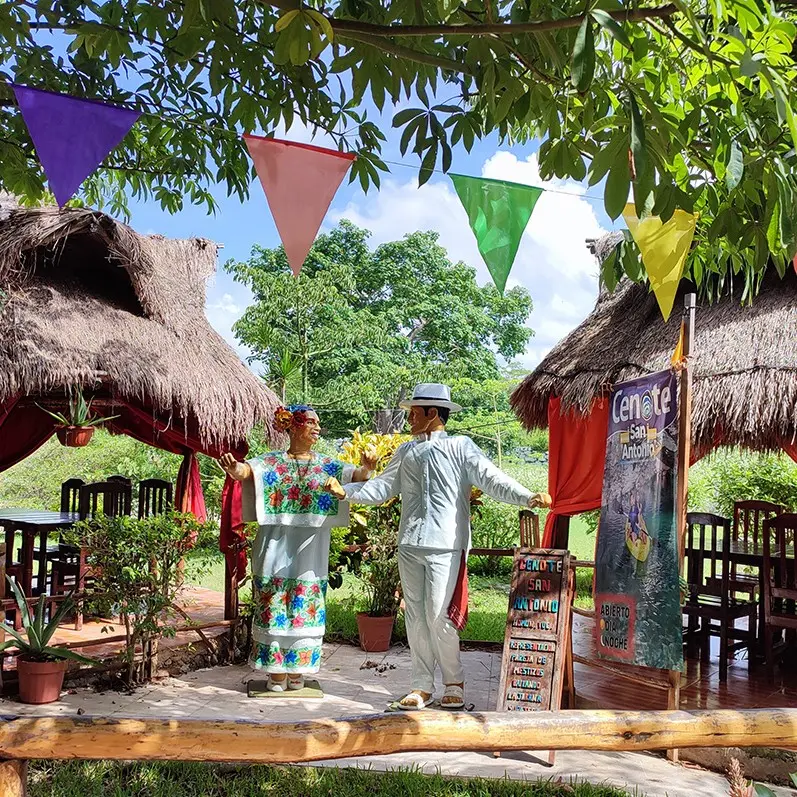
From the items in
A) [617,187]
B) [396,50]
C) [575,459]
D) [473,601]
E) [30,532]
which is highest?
[396,50]

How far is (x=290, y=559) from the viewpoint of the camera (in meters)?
4.94

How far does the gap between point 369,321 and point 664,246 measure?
15.7 metres

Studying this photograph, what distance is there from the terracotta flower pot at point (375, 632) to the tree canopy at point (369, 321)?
Result: 7591 mm

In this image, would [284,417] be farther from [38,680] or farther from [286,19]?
[286,19]

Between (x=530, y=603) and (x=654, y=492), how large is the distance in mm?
859

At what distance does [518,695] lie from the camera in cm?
394

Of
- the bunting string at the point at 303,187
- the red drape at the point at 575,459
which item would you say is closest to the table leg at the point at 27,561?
the bunting string at the point at 303,187

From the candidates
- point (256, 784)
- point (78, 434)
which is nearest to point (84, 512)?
point (78, 434)

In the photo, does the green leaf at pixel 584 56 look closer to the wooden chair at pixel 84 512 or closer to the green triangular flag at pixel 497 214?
the green triangular flag at pixel 497 214

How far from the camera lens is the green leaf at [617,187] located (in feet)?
6.00

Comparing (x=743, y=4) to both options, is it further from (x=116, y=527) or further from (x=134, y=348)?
(x=134, y=348)

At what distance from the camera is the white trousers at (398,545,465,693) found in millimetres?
4465

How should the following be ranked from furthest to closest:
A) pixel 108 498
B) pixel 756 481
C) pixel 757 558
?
pixel 756 481 < pixel 108 498 < pixel 757 558

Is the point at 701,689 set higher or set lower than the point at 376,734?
lower
